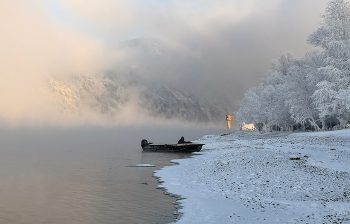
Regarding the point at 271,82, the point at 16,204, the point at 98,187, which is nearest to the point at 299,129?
the point at 271,82

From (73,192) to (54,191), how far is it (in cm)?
154

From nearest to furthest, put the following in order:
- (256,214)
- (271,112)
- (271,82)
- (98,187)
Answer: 1. (256,214)
2. (98,187)
3. (271,112)
4. (271,82)

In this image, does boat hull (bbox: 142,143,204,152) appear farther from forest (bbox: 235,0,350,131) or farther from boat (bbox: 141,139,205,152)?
forest (bbox: 235,0,350,131)

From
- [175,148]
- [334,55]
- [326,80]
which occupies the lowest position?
[175,148]

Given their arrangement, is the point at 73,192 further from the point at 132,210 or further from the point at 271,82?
the point at 271,82

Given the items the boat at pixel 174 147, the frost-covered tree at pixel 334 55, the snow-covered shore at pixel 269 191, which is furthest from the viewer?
the boat at pixel 174 147

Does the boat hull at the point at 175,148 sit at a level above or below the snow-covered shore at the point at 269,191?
above

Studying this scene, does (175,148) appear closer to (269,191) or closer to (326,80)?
(326,80)

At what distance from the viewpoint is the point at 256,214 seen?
11219mm

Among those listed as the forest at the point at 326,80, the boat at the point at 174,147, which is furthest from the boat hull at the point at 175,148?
the forest at the point at 326,80

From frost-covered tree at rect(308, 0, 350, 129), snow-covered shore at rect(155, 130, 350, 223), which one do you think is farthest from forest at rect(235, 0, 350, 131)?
snow-covered shore at rect(155, 130, 350, 223)

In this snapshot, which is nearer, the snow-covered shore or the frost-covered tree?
the snow-covered shore

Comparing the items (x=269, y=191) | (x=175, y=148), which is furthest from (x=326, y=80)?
(x=269, y=191)

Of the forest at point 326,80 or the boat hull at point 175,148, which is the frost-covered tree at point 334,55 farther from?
A: the boat hull at point 175,148
